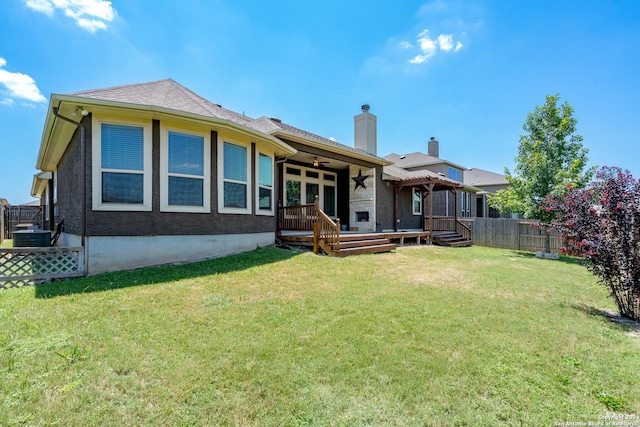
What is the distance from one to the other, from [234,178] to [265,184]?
1.28m

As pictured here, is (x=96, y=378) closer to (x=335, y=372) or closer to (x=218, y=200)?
(x=335, y=372)

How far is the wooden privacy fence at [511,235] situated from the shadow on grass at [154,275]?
40.3 ft

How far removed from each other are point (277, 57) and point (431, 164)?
13.4 m

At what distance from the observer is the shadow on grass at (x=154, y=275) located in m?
4.91

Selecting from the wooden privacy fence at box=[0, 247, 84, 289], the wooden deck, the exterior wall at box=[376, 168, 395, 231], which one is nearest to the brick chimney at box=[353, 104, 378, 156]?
the exterior wall at box=[376, 168, 395, 231]

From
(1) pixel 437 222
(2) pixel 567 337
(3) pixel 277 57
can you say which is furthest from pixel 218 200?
(1) pixel 437 222

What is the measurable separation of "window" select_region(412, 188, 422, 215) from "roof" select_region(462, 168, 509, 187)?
10.1 meters

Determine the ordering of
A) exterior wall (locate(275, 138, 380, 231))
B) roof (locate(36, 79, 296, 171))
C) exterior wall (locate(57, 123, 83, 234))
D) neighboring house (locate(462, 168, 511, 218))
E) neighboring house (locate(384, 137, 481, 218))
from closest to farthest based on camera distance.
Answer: roof (locate(36, 79, 296, 171)), exterior wall (locate(57, 123, 83, 234)), exterior wall (locate(275, 138, 380, 231)), neighboring house (locate(384, 137, 481, 218)), neighboring house (locate(462, 168, 511, 218))

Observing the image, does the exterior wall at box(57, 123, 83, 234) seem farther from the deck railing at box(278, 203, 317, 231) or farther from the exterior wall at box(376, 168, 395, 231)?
the exterior wall at box(376, 168, 395, 231)

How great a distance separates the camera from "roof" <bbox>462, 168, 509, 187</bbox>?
23.7 meters

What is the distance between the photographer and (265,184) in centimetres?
891

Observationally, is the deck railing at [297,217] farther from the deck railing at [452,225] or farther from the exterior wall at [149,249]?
the deck railing at [452,225]

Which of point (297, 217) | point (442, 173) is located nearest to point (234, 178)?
point (297, 217)

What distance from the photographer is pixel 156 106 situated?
19.8 ft
